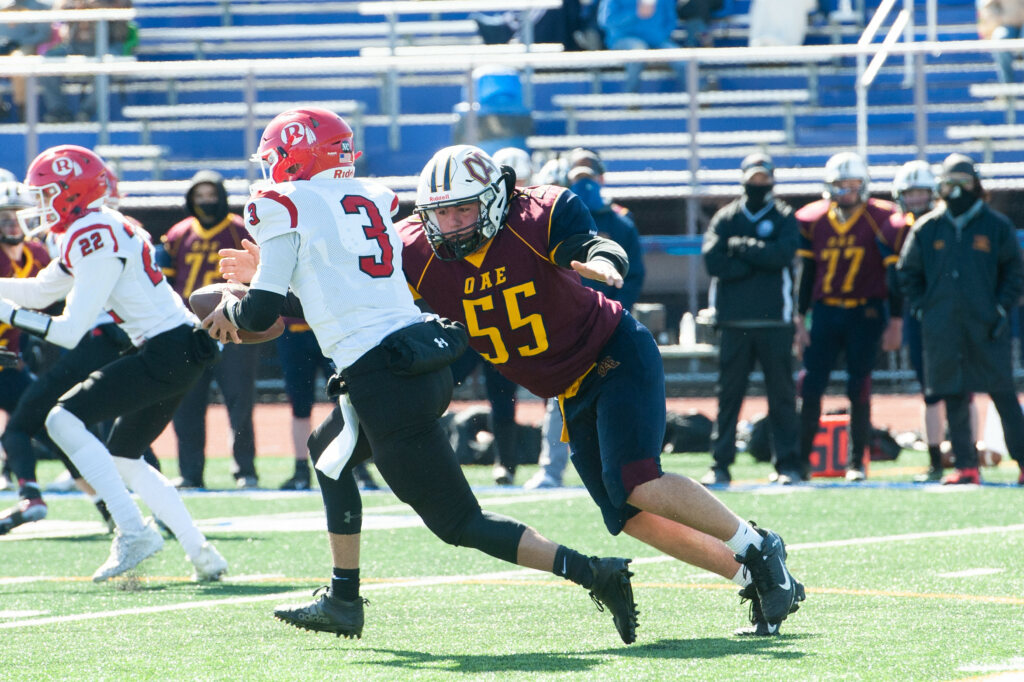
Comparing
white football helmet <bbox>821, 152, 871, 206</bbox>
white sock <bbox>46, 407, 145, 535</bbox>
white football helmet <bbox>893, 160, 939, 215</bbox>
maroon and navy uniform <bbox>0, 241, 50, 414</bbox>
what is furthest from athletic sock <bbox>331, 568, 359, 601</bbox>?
white football helmet <bbox>893, 160, 939, 215</bbox>

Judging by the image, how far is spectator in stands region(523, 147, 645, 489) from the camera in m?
9.89

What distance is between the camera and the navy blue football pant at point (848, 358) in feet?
34.2

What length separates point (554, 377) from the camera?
5.18 m

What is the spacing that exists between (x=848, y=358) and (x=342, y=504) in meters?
6.03

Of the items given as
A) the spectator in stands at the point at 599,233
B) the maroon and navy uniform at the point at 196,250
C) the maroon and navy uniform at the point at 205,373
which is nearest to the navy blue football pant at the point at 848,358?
the spectator in stands at the point at 599,233

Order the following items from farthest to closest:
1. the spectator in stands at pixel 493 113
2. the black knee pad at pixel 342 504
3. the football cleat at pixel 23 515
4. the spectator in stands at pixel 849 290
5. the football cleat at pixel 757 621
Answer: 1. the spectator in stands at pixel 493 113
2. the spectator in stands at pixel 849 290
3. the football cleat at pixel 23 515
4. the black knee pad at pixel 342 504
5. the football cleat at pixel 757 621

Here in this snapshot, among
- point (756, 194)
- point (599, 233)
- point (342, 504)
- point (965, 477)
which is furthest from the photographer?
point (756, 194)

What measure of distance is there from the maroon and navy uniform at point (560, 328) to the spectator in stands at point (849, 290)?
545 centimetres

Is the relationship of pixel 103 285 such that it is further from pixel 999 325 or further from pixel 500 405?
pixel 999 325

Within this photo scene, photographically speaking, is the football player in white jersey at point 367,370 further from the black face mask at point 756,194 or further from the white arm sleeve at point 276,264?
the black face mask at point 756,194

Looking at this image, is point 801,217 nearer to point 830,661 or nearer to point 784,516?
point 784,516

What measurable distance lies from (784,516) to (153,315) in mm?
3467

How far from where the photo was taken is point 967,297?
994cm

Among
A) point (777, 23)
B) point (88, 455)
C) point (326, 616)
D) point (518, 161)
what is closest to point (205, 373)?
point (518, 161)
